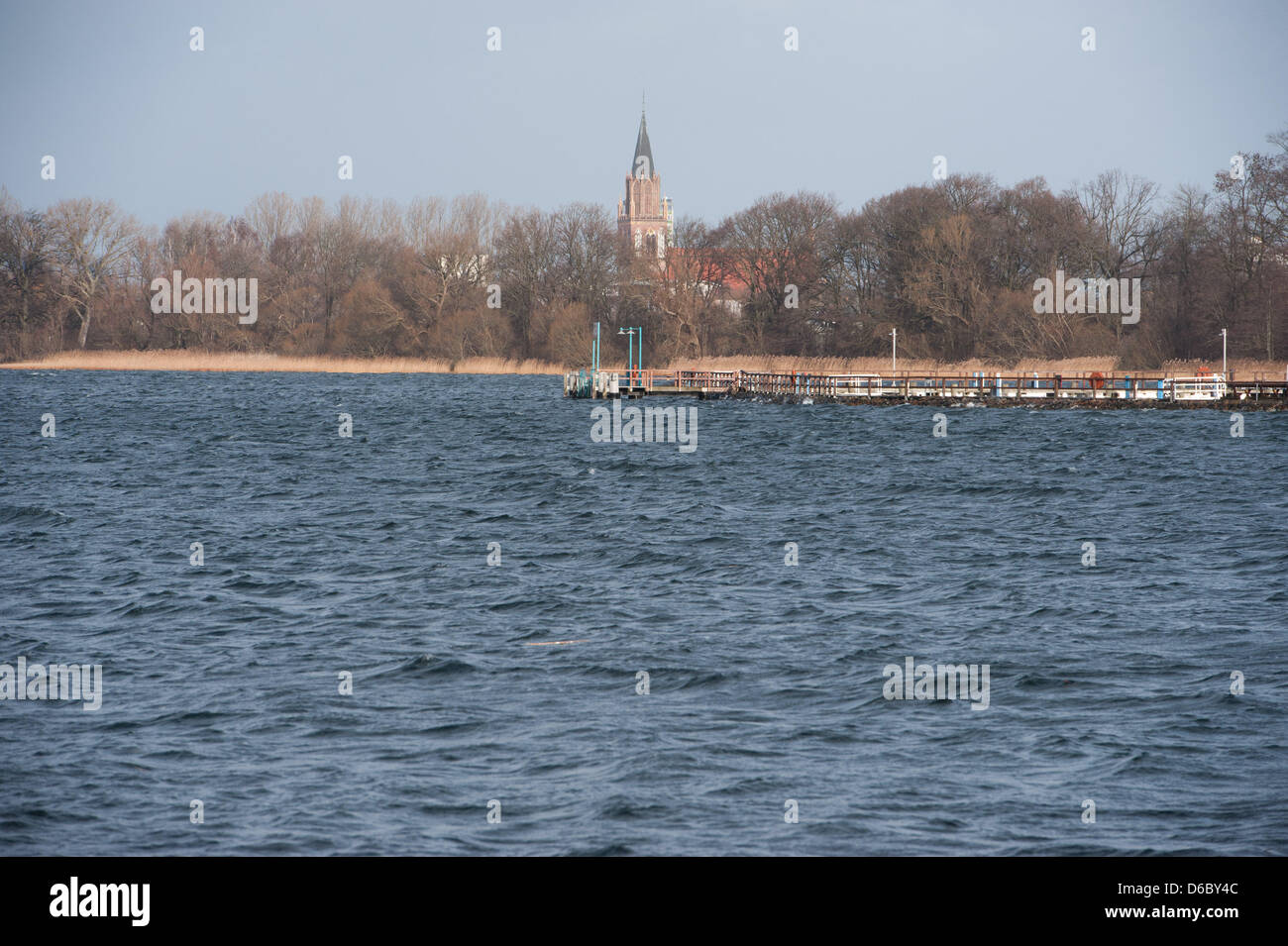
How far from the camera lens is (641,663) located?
14.5 meters

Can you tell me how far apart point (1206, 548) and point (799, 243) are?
70608 millimetres

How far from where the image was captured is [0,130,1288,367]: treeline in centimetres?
7775

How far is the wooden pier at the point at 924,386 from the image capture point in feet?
206

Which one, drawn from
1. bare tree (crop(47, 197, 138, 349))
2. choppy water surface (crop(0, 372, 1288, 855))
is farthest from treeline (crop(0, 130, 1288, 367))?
choppy water surface (crop(0, 372, 1288, 855))

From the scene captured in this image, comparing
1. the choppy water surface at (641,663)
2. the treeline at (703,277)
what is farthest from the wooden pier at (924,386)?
the choppy water surface at (641,663)

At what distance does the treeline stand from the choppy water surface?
46368 mm

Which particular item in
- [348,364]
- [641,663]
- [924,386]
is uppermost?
[348,364]

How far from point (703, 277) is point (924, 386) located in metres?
28.4

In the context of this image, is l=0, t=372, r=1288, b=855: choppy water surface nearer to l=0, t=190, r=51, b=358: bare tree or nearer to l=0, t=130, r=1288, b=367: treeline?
l=0, t=130, r=1288, b=367: treeline

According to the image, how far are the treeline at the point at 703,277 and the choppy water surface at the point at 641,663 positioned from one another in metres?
46.4

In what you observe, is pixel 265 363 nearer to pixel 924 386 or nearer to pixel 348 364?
pixel 348 364

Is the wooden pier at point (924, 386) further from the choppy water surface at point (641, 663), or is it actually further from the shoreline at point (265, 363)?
the choppy water surface at point (641, 663)

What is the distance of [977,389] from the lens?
68.1m

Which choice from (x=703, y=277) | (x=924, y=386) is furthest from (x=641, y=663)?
(x=703, y=277)
